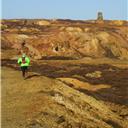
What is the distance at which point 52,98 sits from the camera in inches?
1154

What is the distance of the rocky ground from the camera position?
25.8m

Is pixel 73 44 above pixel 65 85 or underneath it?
above

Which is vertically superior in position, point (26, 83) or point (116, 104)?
point (26, 83)

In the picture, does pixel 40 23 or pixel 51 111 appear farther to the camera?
pixel 40 23

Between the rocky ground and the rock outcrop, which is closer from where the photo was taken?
the rocky ground

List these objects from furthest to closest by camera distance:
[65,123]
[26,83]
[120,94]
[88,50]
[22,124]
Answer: [88,50], [120,94], [26,83], [65,123], [22,124]

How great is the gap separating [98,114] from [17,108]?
6557mm

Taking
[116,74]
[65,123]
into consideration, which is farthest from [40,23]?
[65,123]

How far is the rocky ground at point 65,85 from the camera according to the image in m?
25.8

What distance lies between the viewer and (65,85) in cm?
3588

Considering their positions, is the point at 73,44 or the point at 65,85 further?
the point at 73,44

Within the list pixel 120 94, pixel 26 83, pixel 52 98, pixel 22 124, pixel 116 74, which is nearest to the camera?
pixel 22 124

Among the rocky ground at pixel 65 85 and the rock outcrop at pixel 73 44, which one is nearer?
the rocky ground at pixel 65 85

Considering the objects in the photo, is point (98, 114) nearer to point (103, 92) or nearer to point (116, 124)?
point (116, 124)
